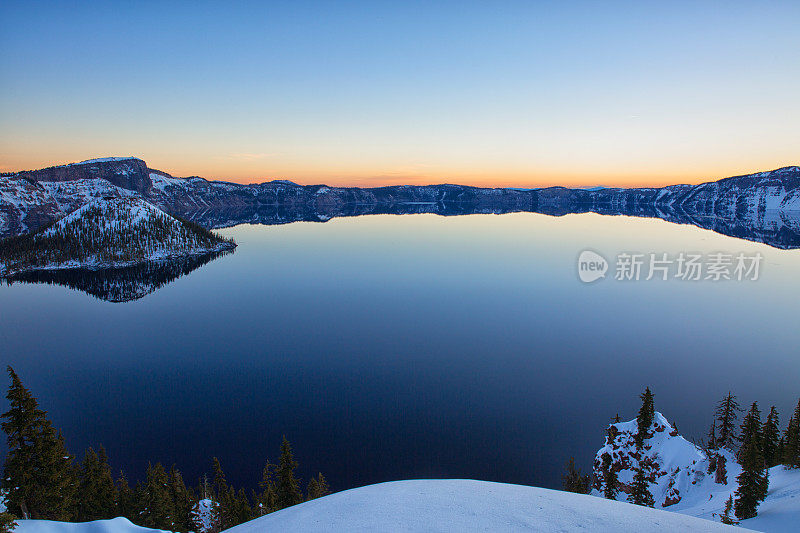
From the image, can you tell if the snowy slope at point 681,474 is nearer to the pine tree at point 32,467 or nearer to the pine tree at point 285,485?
the pine tree at point 285,485

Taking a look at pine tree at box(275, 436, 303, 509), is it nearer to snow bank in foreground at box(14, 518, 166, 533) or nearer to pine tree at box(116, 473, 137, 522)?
pine tree at box(116, 473, 137, 522)

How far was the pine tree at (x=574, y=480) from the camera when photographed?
2566 centimetres

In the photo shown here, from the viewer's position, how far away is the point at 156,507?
2186cm

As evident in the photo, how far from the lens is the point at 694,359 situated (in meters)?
44.7

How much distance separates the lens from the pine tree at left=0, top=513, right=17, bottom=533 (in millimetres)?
10297

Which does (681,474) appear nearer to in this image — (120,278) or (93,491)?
(93,491)

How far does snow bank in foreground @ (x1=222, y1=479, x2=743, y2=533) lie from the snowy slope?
1713 centimetres

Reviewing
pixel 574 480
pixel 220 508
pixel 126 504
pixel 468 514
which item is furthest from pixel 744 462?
pixel 126 504

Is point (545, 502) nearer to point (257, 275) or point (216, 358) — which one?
point (216, 358)

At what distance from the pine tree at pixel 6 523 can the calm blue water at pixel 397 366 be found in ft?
63.6

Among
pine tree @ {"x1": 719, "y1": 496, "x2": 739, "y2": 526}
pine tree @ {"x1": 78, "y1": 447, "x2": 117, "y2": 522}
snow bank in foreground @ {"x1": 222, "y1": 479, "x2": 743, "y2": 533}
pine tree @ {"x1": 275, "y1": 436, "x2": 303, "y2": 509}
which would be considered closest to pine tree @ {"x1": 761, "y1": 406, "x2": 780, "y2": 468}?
pine tree @ {"x1": 719, "y1": 496, "x2": 739, "y2": 526}

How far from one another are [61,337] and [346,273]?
53654 millimetres

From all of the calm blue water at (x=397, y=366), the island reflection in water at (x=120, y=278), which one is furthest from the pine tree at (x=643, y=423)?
the island reflection in water at (x=120, y=278)

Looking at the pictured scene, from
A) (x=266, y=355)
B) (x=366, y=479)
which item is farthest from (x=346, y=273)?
(x=366, y=479)
